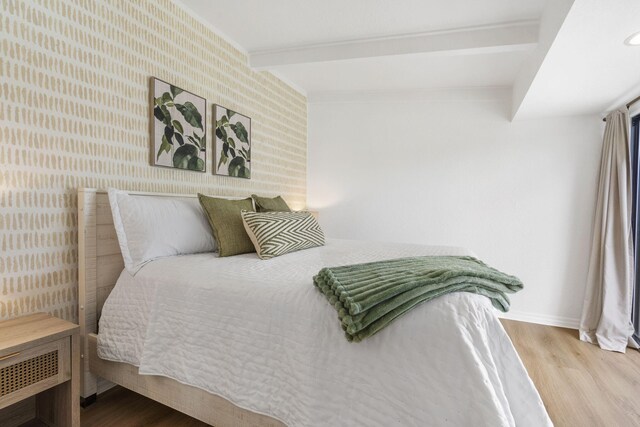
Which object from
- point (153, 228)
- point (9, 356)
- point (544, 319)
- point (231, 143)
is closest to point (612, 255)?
point (544, 319)

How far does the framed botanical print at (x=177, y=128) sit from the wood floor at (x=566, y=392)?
1389 millimetres

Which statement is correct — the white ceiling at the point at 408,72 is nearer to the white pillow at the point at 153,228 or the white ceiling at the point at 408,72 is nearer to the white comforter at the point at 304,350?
the white pillow at the point at 153,228

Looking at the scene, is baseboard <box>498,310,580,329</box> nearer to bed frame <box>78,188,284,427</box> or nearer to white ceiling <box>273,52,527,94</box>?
white ceiling <box>273,52,527,94</box>

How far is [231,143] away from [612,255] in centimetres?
335

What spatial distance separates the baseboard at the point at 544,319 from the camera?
10.1 ft

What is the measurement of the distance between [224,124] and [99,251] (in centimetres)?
138

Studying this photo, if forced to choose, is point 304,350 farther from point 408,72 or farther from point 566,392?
point 408,72

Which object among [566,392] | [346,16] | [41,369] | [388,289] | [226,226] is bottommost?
[566,392]

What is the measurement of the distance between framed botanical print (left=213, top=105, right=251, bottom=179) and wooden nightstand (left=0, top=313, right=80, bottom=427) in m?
1.52

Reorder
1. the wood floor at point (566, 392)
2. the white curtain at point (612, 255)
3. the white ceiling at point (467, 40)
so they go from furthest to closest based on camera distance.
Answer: the white curtain at point (612, 255), the white ceiling at point (467, 40), the wood floor at point (566, 392)

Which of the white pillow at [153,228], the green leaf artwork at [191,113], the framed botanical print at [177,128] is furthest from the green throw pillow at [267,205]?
the green leaf artwork at [191,113]

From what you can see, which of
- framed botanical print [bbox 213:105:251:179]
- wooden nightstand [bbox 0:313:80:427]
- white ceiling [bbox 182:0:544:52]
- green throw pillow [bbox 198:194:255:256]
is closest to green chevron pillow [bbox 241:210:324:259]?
Answer: green throw pillow [bbox 198:194:255:256]

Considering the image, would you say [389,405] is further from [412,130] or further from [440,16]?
[412,130]

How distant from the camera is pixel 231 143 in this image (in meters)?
2.72
